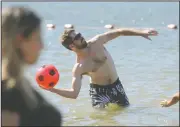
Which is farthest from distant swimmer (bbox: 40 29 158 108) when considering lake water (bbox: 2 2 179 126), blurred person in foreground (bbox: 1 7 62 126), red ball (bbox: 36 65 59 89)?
blurred person in foreground (bbox: 1 7 62 126)

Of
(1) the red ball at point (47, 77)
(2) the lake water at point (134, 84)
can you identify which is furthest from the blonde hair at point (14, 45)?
(1) the red ball at point (47, 77)

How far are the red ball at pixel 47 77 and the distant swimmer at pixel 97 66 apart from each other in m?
0.41

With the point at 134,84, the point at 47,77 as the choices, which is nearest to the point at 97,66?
the point at 47,77

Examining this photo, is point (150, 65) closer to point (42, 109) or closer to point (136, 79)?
point (136, 79)

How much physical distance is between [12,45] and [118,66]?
11.0 meters

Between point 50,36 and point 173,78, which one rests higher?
point 50,36

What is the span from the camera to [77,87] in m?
6.62

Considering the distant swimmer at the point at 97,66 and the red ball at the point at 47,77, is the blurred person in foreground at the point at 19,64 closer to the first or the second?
the red ball at the point at 47,77

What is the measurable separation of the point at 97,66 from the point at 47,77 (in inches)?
48.8

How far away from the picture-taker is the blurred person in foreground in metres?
2.62

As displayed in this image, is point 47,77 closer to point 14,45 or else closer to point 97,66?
point 97,66

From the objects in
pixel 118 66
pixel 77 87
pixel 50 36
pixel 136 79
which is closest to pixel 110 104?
pixel 77 87

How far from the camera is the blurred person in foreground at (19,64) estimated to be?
2619 millimetres

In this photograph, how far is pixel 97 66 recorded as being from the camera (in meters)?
7.21
